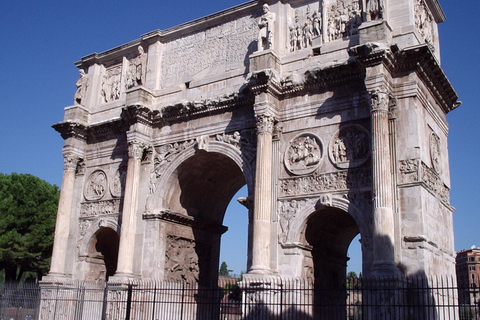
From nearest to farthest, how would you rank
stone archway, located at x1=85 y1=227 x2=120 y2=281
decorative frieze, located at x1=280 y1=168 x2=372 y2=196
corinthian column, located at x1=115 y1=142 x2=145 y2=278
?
decorative frieze, located at x1=280 y1=168 x2=372 y2=196
corinthian column, located at x1=115 y1=142 x2=145 y2=278
stone archway, located at x1=85 y1=227 x2=120 y2=281

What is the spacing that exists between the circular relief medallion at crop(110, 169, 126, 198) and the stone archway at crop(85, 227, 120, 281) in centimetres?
123

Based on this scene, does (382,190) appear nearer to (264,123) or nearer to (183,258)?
(264,123)

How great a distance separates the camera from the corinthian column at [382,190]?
40.3 feet

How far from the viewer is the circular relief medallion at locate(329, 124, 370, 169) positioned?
46.0ft

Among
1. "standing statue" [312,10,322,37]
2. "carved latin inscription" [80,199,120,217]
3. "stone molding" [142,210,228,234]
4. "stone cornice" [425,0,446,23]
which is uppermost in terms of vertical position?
"stone cornice" [425,0,446,23]

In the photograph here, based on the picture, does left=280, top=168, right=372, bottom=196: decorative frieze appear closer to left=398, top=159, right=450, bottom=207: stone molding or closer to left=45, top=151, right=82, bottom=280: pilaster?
left=398, top=159, right=450, bottom=207: stone molding

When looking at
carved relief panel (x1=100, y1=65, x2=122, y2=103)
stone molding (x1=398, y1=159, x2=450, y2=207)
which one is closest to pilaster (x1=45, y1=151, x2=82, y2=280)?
carved relief panel (x1=100, y1=65, x2=122, y2=103)

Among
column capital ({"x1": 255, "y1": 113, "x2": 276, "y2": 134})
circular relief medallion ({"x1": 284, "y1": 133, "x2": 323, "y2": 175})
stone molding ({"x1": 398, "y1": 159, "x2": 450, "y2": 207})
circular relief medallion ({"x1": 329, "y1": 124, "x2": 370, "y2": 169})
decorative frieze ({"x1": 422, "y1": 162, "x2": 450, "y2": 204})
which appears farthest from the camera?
column capital ({"x1": 255, "y1": 113, "x2": 276, "y2": 134})

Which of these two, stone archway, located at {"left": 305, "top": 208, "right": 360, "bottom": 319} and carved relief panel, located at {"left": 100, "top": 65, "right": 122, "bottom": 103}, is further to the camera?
carved relief panel, located at {"left": 100, "top": 65, "right": 122, "bottom": 103}

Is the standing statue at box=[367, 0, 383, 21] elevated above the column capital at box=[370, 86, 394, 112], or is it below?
above

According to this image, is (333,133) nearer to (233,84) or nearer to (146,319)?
(233,84)

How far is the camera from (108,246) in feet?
64.6

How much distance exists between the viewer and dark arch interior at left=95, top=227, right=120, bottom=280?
18.9 metres

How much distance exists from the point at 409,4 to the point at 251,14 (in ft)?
16.7
